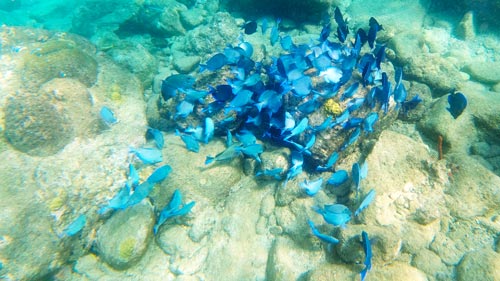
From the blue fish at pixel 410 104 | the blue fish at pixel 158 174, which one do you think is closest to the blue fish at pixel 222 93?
the blue fish at pixel 158 174

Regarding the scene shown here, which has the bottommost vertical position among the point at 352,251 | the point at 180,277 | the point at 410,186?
the point at 180,277

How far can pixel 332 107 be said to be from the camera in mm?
3369

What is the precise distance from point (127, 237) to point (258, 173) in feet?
6.42

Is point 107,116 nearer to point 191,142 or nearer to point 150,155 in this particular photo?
point 150,155

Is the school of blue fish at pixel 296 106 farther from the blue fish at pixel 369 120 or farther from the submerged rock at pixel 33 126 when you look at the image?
the submerged rock at pixel 33 126

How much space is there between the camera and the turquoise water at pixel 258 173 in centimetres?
313

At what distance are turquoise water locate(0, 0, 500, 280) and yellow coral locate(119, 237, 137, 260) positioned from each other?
0.02 meters

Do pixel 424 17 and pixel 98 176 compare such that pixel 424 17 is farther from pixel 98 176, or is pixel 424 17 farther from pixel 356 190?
pixel 98 176

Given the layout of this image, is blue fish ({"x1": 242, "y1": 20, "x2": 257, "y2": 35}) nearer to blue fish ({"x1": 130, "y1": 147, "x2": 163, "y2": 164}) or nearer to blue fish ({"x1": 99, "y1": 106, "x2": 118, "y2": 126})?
blue fish ({"x1": 130, "y1": 147, "x2": 163, "y2": 164})

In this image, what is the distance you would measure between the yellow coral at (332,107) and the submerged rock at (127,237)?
2794 mm

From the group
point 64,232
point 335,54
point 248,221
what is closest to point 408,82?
point 335,54

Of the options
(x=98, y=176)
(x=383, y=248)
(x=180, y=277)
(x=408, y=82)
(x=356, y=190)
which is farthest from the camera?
(x=408, y=82)

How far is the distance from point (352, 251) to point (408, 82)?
11.3 ft

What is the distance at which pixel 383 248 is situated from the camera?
274 cm
